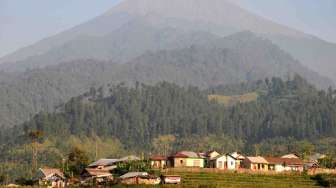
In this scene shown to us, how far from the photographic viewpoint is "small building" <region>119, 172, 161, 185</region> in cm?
8103

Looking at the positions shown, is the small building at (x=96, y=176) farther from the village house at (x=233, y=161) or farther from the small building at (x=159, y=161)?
the village house at (x=233, y=161)

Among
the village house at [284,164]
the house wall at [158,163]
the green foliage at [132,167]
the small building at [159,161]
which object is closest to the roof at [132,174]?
the green foliage at [132,167]

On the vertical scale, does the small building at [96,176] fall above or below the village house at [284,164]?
below

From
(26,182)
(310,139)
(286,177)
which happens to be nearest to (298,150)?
(310,139)

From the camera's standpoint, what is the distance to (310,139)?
196750mm

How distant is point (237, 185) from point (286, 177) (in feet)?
28.4

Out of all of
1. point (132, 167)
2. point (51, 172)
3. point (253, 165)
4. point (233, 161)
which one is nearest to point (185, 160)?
point (233, 161)

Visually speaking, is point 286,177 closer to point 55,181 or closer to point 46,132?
point 55,181

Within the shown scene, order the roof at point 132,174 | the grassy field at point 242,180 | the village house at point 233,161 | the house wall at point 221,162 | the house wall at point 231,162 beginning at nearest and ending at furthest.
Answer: the grassy field at point 242,180 < the roof at point 132,174 < the house wall at point 221,162 < the house wall at point 231,162 < the village house at point 233,161

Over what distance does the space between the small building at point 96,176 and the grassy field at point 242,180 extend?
22.8 feet

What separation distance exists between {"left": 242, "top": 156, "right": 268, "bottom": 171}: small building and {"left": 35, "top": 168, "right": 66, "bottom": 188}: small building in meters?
22.9

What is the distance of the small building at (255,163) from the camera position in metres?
99.2

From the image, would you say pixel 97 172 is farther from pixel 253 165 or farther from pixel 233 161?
pixel 253 165

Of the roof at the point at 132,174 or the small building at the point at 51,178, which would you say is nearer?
the roof at the point at 132,174
